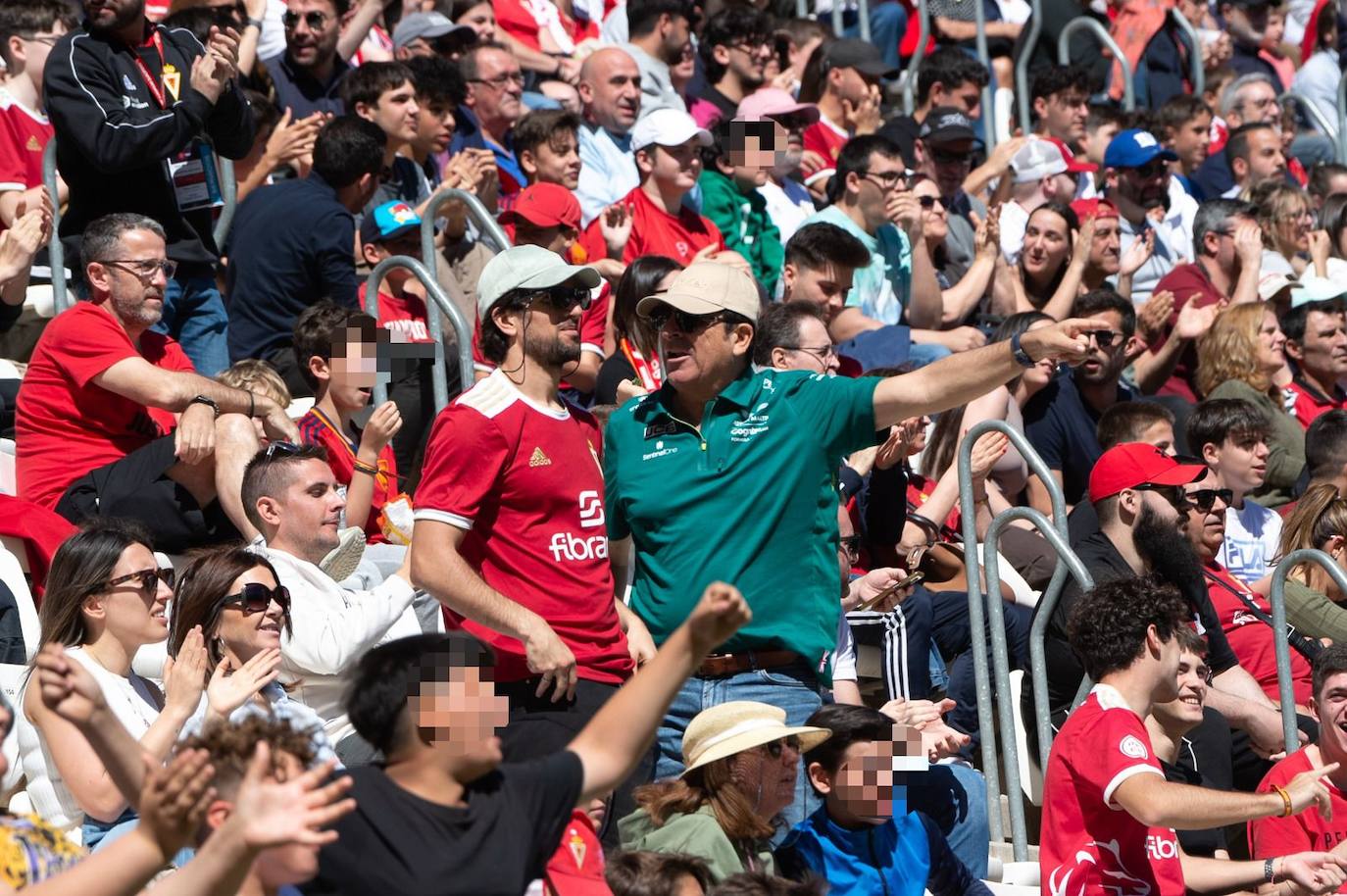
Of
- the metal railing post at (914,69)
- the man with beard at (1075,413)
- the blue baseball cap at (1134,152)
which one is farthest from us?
the metal railing post at (914,69)

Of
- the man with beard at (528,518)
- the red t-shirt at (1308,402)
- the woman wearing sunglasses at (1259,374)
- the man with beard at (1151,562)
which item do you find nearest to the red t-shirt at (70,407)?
the man with beard at (528,518)

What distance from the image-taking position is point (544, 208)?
8.84 m

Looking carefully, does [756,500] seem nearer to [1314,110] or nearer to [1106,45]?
[1106,45]

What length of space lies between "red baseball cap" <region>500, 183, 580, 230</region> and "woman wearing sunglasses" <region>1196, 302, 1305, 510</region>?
10.7 feet

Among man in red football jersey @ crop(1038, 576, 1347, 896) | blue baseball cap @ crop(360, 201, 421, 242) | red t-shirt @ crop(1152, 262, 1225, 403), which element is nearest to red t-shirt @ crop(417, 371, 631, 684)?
man in red football jersey @ crop(1038, 576, 1347, 896)

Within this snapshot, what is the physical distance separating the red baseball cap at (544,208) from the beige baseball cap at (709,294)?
286 cm

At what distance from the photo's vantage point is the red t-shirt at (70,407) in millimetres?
7043

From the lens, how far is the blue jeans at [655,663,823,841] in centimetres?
581

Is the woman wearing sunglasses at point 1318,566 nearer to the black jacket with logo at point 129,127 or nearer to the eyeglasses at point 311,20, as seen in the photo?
the black jacket with logo at point 129,127

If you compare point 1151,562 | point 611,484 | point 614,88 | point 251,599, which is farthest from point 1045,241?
point 251,599

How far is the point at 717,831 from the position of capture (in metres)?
5.47

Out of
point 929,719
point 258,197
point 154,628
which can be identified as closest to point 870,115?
point 258,197

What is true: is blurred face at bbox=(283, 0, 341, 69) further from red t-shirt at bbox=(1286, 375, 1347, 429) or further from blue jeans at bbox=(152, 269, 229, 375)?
red t-shirt at bbox=(1286, 375, 1347, 429)

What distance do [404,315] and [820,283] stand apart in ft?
6.01
